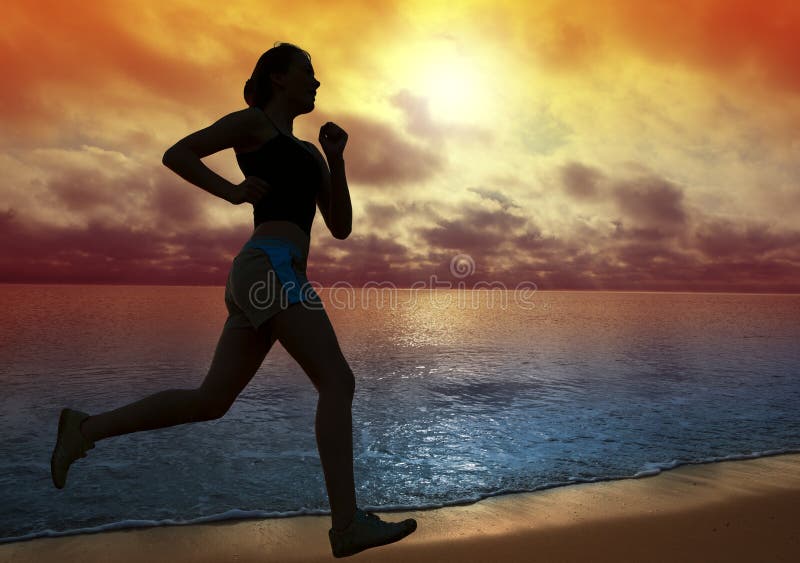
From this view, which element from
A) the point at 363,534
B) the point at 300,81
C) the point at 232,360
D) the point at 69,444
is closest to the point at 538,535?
the point at 363,534

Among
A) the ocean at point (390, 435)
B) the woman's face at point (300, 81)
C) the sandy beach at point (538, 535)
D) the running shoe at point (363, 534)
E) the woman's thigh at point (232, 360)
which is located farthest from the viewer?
the ocean at point (390, 435)

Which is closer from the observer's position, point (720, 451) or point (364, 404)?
point (720, 451)

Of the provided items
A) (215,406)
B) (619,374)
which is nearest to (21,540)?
(215,406)

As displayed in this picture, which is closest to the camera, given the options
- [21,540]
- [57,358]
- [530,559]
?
[530,559]

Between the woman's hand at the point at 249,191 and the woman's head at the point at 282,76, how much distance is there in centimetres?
52

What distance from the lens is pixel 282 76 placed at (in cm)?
266

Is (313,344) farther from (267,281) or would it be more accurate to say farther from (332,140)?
(332,140)

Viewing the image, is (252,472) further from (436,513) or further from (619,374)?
→ (619,374)

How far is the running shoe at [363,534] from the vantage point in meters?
2.29

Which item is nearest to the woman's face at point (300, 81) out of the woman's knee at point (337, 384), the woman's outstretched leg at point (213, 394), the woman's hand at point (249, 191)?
the woman's hand at point (249, 191)

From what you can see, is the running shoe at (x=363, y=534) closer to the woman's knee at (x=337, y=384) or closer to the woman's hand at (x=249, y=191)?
the woman's knee at (x=337, y=384)

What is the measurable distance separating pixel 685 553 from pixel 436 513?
185 centimetres

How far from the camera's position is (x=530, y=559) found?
10.9ft

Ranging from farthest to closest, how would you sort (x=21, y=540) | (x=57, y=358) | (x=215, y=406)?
1. (x=57, y=358)
2. (x=21, y=540)
3. (x=215, y=406)
